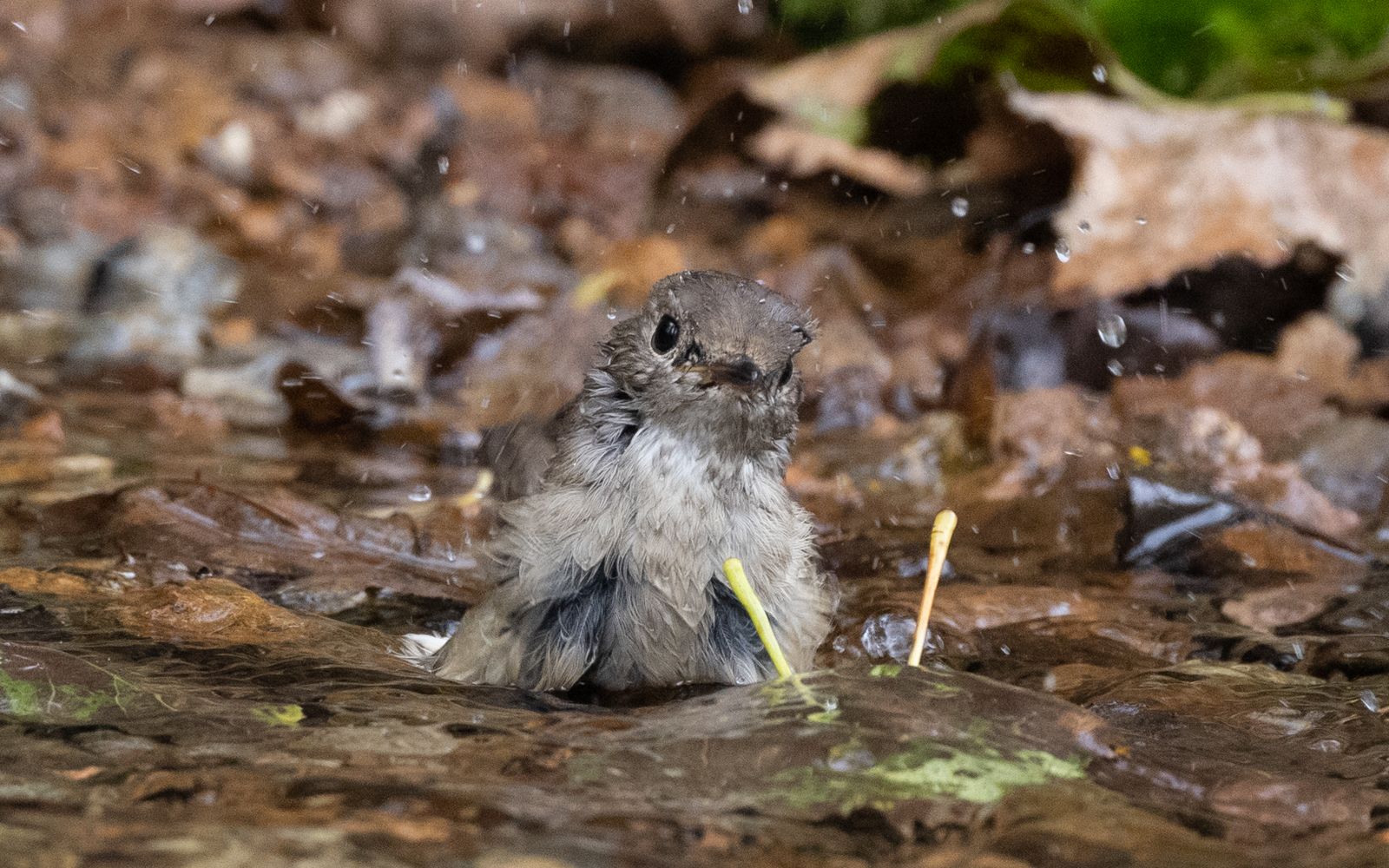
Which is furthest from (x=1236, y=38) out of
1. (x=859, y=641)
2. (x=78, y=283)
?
(x=78, y=283)

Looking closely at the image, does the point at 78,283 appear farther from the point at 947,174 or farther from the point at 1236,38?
the point at 1236,38

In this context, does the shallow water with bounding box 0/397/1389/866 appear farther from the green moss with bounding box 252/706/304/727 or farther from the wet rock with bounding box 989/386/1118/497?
the wet rock with bounding box 989/386/1118/497

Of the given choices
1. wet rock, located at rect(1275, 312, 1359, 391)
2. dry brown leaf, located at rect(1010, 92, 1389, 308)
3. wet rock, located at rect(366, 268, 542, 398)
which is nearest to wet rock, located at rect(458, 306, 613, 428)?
wet rock, located at rect(366, 268, 542, 398)

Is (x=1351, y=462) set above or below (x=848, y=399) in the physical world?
below

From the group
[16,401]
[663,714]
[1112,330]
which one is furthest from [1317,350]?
[16,401]

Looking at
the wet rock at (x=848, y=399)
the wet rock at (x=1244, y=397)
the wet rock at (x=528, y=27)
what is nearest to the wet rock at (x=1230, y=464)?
the wet rock at (x=1244, y=397)

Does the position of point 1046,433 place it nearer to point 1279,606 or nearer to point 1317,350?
point 1317,350
